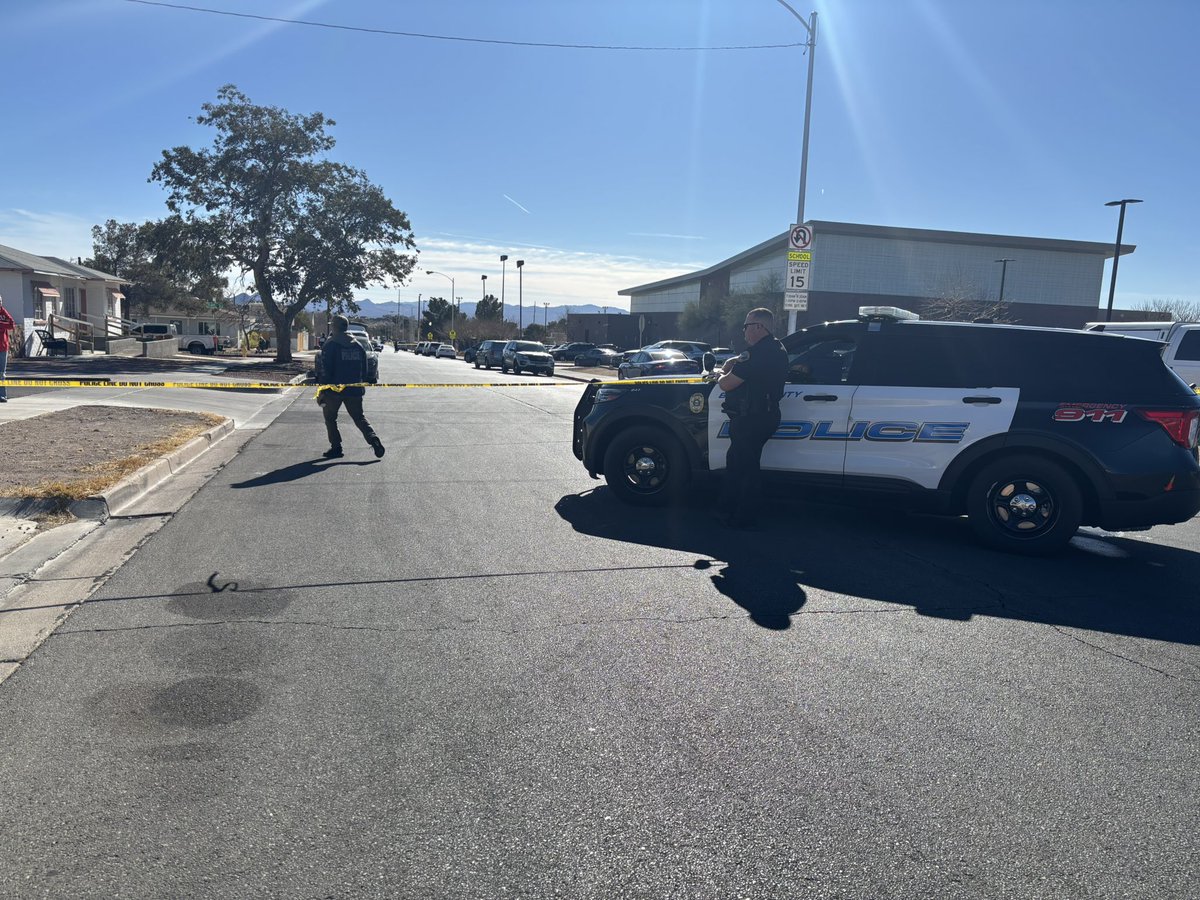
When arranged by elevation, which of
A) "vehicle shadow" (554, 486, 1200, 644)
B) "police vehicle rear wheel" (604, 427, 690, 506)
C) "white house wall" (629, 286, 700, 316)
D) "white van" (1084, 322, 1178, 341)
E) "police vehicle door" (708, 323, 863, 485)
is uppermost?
"white house wall" (629, 286, 700, 316)

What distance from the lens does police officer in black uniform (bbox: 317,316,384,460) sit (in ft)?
37.1

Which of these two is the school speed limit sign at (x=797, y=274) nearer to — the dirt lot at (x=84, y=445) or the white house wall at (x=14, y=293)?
the dirt lot at (x=84, y=445)

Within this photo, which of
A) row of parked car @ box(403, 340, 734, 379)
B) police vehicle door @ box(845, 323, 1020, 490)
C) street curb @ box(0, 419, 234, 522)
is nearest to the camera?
police vehicle door @ box(845, 323, 1020, 490)

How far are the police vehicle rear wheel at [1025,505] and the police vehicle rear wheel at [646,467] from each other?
2.58 meters

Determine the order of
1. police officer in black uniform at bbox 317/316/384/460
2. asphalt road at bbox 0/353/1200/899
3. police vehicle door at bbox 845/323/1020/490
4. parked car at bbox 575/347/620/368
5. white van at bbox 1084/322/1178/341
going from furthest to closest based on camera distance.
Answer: parked car at bbox 575/347/620/368, white van at bbox 1084/322/1178/341, police officer in black uniform at bbox 317/316/384/460, police vehicle door at bbox 845/323/1020/490, asphalt road at bbox 0/353/1200/899

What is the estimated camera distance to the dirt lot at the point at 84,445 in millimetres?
8508

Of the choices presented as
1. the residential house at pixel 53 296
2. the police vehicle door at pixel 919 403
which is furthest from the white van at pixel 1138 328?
the residential house at pixel 53 296

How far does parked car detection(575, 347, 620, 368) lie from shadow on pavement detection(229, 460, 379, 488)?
4824 cm

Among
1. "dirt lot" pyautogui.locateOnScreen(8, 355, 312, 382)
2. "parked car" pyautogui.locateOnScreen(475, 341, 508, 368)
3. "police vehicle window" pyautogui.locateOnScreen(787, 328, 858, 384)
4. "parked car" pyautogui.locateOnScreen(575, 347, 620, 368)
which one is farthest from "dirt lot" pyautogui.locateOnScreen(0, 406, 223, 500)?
"parked car" pyautogui.locateOnScreen(575, 347, 620, 368)

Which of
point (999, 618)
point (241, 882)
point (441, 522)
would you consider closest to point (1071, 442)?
point (999, 618)

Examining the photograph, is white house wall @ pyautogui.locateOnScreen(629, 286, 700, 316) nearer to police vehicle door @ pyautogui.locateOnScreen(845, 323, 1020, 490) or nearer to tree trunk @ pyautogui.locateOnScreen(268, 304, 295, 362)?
tree trunk @ pyautogui.locateOnScreen(268, 304, 295, 362)

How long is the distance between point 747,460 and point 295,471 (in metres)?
5.64

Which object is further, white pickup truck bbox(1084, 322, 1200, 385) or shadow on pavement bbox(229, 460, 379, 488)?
white pickup truck bbox(1084, 322, 1200, 385)

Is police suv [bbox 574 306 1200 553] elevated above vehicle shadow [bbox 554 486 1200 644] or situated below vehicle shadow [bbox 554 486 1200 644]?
above
